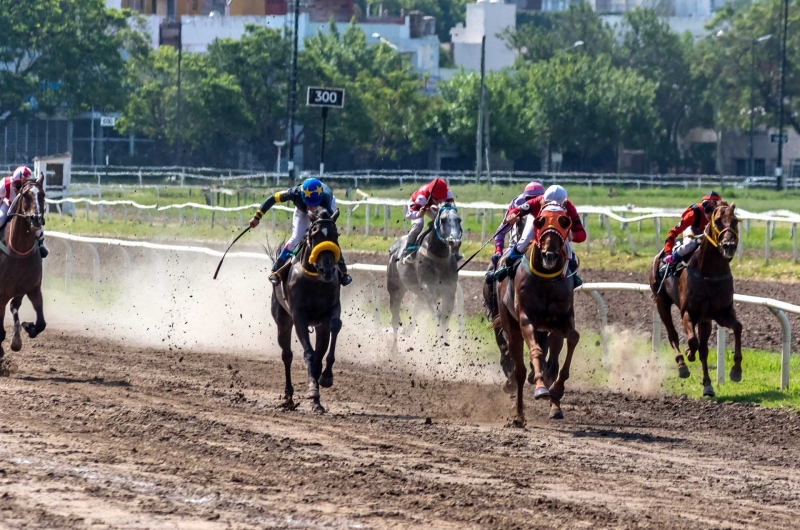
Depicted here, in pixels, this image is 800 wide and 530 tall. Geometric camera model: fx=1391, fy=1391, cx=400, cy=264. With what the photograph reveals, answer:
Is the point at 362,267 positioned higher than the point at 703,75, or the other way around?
the point at 703,75

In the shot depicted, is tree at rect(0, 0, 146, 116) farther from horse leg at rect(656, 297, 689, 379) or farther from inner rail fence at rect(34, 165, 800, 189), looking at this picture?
horse leg at rect(656, 297, 689, 379)

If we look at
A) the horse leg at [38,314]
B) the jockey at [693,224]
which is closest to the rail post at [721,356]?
the jockey at [693,224]

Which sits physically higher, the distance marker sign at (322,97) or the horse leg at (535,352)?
the distance marker sign at (322,97)

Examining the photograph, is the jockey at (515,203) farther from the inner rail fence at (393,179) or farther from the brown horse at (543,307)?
the inner rail fence at (393,179)

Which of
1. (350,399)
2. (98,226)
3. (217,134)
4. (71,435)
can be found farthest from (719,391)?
(217,134)

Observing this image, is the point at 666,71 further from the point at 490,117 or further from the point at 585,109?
the point at 490,117

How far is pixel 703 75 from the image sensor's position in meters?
80.9

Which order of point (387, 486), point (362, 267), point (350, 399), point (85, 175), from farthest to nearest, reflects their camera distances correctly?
point (85, 175) < point (362, 267) < point (350, 399) < point (387, 486)

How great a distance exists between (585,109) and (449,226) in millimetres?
55460

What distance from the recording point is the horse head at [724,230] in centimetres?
1156

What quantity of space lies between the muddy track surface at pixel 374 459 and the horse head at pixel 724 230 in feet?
4.30

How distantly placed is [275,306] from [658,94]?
73185mm

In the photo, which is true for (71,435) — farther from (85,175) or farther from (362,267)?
(85,175)

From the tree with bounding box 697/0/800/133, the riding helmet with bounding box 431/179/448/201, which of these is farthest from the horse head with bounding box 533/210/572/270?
the tree with bounding box 697/0/800/133
